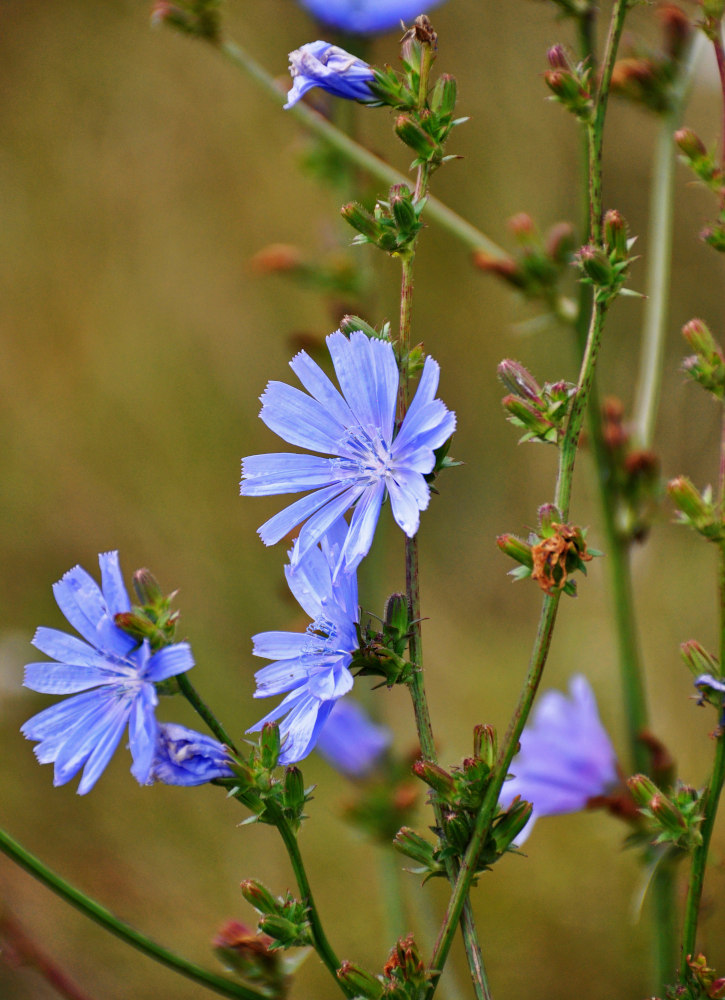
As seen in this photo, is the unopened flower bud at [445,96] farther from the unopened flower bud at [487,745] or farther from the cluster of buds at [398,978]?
the cluster of buds at [398,978]

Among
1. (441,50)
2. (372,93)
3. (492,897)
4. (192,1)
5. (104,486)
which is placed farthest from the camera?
(441,50)

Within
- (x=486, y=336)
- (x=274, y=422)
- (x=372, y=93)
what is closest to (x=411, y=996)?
(x=274, y=422)

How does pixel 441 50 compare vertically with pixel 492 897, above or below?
above

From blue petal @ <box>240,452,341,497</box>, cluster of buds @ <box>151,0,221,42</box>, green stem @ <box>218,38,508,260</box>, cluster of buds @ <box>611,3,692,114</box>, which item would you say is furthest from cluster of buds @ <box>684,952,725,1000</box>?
cluster of buds @ <box>151,0,221,42</box>

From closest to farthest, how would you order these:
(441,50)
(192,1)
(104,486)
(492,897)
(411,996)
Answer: (411,996) < (192,1) < (492,897) < (104,486) < (441,50)

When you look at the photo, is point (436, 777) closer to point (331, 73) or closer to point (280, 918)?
point (280, 918)

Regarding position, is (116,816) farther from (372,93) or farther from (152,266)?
(372,93)
